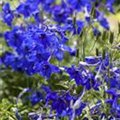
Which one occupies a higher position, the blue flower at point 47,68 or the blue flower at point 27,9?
the blue flower at point 27,9

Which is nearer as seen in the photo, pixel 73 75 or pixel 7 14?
pixel 73 75

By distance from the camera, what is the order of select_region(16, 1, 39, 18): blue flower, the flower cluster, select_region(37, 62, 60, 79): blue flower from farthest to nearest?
select_region(16, 1, 39, 18): blue flower < select_region(37, 62, 60, 79): blue flower < the flower cluster

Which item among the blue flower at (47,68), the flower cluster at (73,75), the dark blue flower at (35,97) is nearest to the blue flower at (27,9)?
the flower cluster at (73,75)

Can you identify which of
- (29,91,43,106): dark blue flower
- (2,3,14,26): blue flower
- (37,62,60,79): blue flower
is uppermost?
(2,3,14,26): blue flower

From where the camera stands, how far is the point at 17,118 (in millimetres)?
1925

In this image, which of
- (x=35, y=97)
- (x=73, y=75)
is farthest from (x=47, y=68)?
(x=35, y=97)

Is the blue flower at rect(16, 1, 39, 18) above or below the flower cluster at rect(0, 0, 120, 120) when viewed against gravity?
above

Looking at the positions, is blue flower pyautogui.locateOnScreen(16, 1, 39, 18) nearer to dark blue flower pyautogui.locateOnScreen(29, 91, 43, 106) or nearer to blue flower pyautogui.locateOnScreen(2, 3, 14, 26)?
blue flower pyautogui.locateOnScreen(2, 3, 14, 26)

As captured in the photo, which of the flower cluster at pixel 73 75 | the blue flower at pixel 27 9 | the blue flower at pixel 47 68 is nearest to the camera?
the flower cluster at pixel 73 75

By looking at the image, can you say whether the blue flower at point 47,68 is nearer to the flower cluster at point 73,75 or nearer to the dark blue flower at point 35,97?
the flower cluster at point 73,75

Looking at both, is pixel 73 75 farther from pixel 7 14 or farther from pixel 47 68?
pixel 7 14

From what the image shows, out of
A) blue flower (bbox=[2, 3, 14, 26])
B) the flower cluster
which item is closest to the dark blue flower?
the flower cluster

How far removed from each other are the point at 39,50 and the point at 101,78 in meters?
0.35

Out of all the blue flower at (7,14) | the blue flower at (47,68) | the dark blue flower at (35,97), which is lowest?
the dark blue flower at (35,97)
